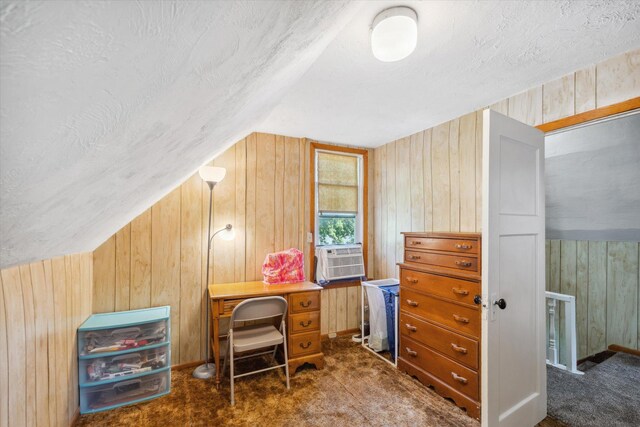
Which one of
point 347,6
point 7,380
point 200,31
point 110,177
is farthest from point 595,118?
point 7,380

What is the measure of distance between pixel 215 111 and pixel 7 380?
1360 mm

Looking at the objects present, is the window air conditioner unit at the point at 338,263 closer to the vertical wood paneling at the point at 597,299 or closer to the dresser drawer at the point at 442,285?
the dresser drawer at the point at 442,285

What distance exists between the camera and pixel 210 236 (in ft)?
9.10

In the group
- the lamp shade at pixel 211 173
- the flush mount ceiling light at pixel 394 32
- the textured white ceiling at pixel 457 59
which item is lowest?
the lamp shade at pixel 211 173

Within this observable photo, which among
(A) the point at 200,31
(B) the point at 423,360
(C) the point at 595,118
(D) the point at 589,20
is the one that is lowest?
(B) the point at 423,360

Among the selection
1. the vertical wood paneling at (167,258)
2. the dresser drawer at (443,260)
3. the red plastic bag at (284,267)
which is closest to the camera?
the dresser drawer at (443,260)

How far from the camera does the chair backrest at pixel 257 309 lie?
2139 mm

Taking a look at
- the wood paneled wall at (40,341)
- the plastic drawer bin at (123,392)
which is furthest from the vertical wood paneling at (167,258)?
the wood paneled wall at (40,341)

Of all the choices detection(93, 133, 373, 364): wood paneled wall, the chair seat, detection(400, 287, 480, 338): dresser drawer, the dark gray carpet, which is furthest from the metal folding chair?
the dark gray carpet

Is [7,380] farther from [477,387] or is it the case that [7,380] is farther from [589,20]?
[589,20]

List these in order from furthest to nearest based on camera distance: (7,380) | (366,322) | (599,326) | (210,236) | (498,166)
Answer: (366,322), (599,326), (210,236), (498,166), (7,380)

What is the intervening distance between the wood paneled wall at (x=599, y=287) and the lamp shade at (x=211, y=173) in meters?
3.73

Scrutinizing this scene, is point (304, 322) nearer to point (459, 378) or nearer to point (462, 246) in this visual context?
point (459, 378)

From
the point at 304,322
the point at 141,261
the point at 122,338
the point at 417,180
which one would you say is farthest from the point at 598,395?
the point at 141,261
